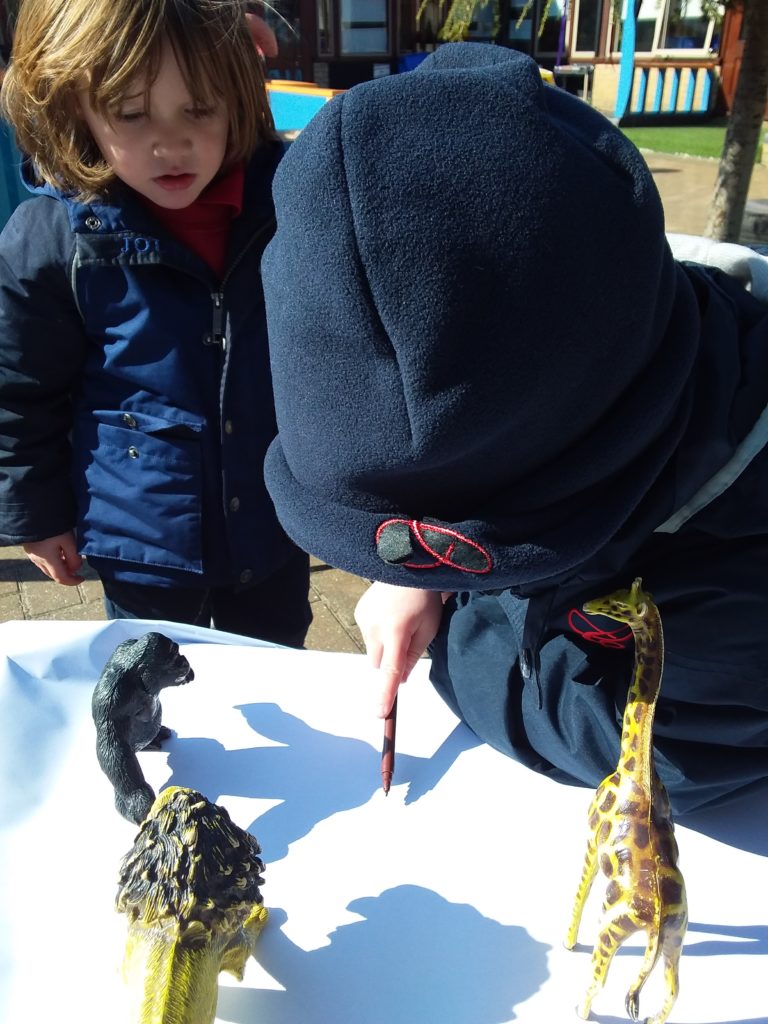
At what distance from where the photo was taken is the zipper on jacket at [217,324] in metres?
1.12

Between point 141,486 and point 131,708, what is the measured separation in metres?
0.41

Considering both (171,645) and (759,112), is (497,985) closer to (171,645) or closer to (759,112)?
(171,645)

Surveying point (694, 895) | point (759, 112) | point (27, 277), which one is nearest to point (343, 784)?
point (694, 895)

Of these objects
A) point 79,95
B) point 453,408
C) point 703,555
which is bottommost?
point 703,555

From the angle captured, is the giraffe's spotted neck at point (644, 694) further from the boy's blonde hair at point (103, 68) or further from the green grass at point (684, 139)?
the green grass at point (684, 139)

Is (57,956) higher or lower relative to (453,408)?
lower

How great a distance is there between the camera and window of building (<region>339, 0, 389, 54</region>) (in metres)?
7.65

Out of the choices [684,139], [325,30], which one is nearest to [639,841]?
[325,30]

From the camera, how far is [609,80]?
9461 mm

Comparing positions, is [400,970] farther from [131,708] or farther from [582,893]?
[131,708]

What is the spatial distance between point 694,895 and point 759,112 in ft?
7.24

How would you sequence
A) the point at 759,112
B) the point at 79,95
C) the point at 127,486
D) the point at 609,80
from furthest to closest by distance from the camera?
the point at 609,80 < the point at 759,112 < the point at 127,486 < the point at 79,95

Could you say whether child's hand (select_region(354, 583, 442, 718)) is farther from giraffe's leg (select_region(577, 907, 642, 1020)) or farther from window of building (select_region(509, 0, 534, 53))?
window of building (select_region(509, 0, 534, 53))

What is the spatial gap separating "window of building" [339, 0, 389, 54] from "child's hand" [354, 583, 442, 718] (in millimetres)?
8034
